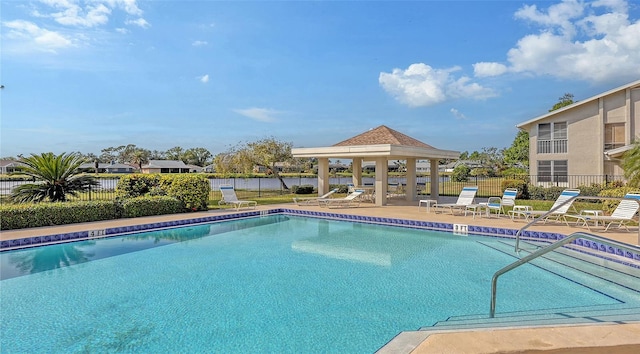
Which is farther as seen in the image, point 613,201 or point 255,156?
point 255,156

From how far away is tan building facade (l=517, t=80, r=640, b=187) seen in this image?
19.3 meters

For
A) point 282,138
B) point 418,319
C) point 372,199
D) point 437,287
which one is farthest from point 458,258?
point 282,138

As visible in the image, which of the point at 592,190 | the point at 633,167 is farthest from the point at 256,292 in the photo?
the point at 592,190

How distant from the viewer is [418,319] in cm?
537

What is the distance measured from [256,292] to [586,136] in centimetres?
2187

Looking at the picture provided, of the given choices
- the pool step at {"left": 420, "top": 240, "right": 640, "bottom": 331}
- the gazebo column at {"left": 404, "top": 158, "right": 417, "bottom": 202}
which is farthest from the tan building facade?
the pool step at {"left": 420, "top": 240, "right": 640, "bottom": 331}

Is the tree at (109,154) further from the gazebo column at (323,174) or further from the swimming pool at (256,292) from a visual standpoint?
the swimming pool at (256,292)

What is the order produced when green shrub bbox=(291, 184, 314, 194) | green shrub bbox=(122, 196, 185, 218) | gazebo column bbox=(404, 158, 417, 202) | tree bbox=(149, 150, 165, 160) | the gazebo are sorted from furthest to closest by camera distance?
tree bbox=(149, 150, 165, 160)
green shrub bbox=(291, 184, 314, 194)
gazebo column bbox=(404, 158, 417, 202)
the gazebo
green shrub bbox=(122, 196, 185, 218)

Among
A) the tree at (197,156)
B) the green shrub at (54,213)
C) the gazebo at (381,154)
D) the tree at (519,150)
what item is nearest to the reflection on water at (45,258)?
the green shrub at (54,213)

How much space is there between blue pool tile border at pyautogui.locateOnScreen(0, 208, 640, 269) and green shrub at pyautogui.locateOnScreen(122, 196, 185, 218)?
2.12m

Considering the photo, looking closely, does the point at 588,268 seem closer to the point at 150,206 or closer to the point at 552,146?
the point at 150,206

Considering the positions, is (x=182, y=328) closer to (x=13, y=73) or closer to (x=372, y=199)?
(x=13, y=73)

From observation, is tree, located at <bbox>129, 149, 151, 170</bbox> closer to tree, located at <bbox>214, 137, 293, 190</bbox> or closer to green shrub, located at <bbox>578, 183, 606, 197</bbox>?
tree, located at <bbox>214, 137, 293, 190</bbox>

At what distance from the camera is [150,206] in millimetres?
14680
